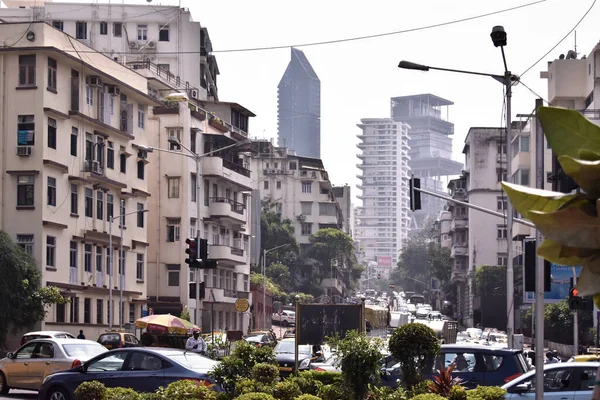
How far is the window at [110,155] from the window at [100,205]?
59.9 inches

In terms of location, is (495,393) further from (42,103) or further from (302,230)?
(302,230)

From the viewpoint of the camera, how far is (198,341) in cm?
3291

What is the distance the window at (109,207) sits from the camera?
56.5m

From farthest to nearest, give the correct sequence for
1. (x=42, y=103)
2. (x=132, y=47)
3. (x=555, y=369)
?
1. (x=132, y=47)
2. (x=42, y=103)
3. (x=555, y=369)

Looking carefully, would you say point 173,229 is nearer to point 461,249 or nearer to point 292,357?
point 292,357

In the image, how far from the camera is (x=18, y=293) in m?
45.8

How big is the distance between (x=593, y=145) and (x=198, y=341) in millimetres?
29937

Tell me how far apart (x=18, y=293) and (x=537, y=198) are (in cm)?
4419

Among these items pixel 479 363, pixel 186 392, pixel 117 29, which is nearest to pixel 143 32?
pixel 117 29

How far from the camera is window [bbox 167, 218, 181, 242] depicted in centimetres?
6794

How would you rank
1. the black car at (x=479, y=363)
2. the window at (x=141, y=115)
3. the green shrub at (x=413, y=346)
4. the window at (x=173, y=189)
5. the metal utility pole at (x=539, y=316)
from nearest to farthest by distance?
the metal utility pole at (x=539, y=316)
the green shrub at (x=413, y=346)
the black car at (x=479, y=363)
the window at (x=141, y=115)
the window at (x=173, y=189)

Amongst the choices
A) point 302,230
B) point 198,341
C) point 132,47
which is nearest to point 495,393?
point 198,341

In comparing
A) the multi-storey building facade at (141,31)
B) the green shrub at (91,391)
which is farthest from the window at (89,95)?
the green shrub at (91,391)

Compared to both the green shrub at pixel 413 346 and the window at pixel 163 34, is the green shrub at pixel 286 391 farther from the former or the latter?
the window at pixel 163 34
